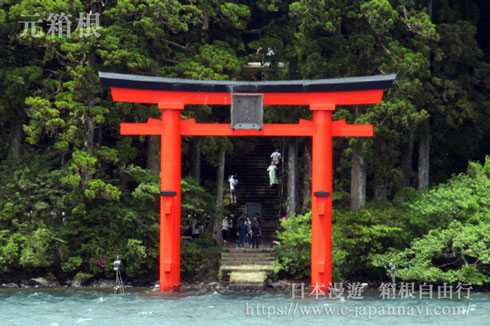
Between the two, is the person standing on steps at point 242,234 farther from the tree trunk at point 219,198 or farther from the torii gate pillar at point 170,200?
the torii gate pillar at point 170,200

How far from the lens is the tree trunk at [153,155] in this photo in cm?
4031

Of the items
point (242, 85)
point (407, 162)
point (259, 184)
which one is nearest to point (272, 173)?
point (259, 184)

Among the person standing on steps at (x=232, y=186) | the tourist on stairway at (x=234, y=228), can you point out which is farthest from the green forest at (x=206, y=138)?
the person standing on steps at (x=232, y=186)

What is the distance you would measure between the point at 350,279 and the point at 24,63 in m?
13.8

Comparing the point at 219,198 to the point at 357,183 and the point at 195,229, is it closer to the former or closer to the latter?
the point at 195,229

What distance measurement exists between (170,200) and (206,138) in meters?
5.32

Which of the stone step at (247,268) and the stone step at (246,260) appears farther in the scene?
the stone step at (246,260)

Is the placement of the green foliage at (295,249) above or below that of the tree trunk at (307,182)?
below

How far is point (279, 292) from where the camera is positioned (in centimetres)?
3653

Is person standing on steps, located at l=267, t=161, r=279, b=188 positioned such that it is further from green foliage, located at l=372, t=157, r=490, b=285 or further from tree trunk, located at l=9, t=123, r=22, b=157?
tree trunk, located at l=9, t=123, r=22, b=157

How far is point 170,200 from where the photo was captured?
35.1 meters

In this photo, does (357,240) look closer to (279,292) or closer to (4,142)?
(279,292)

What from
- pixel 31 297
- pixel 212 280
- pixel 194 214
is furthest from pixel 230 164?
pixel 31 297

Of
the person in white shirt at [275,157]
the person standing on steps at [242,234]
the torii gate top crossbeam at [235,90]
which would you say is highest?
the torii gate top crossbeam at [235,90]
